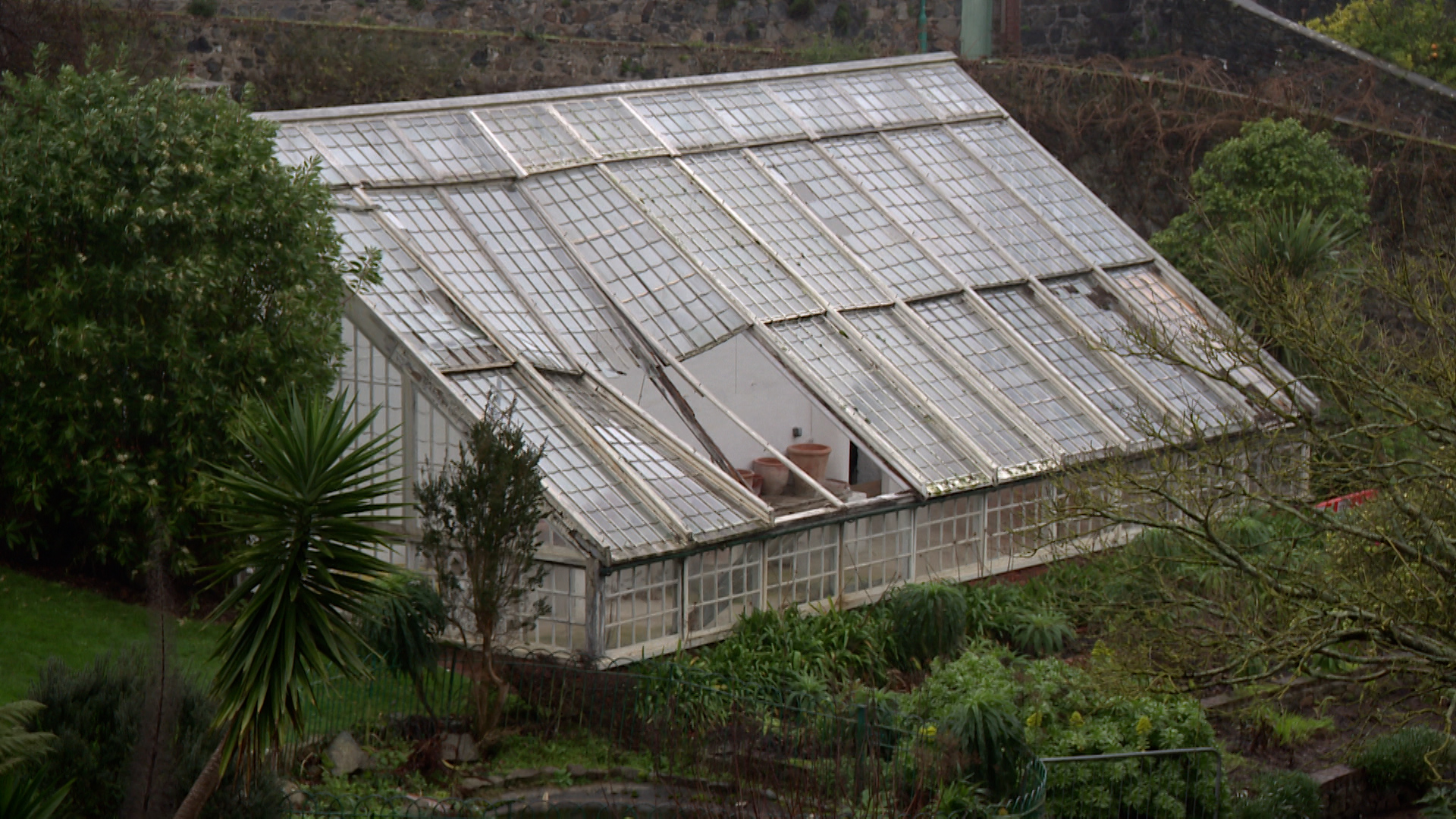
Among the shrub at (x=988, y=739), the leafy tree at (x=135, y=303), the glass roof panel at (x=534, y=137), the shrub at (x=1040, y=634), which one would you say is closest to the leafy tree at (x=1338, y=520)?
the shrub at (x=988, y=739)

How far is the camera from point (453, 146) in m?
18.3

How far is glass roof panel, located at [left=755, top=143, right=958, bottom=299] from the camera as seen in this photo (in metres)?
19.5

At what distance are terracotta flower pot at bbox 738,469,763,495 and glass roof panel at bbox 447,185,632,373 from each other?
1.84m

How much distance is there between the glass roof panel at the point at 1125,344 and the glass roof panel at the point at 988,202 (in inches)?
12.4

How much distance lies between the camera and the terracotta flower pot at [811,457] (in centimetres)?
1956

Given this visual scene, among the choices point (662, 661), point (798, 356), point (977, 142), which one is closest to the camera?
point (662, 661)

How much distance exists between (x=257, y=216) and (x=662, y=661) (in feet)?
17.1

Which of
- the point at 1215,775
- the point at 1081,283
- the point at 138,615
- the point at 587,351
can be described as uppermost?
the point at 1081,283

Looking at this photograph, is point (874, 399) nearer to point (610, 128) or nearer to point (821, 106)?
point (610, 128)

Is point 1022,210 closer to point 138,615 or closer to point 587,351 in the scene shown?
point 587,351

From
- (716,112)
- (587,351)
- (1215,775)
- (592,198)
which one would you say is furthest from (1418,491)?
(716,112)

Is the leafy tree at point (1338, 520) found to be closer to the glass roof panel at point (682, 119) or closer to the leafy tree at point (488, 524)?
the leafy tree at point (488, 524)

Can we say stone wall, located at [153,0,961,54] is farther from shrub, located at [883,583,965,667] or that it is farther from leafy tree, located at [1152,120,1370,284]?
shrub, located at [883,583,965,667]

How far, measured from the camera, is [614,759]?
1320cm
